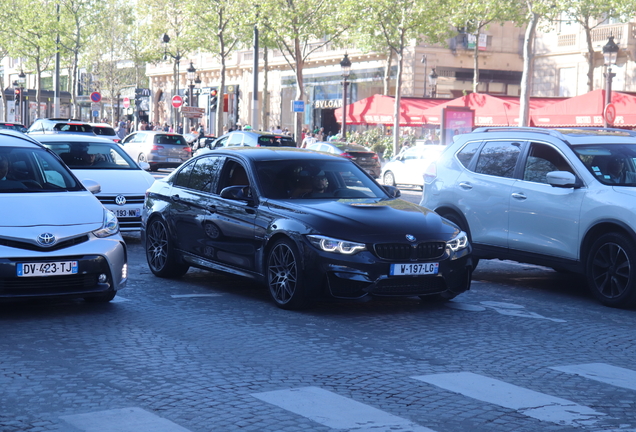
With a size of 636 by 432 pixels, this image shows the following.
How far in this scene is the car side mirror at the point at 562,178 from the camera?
31.2 ft

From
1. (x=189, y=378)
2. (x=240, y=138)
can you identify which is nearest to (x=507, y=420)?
(x=189, y=378)

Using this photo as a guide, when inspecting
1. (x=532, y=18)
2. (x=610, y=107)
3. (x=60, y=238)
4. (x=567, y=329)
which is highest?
(x=532, y=18)

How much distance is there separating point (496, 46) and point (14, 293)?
49.2 m

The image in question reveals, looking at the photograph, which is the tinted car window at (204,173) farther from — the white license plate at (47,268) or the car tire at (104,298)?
the white license plate at (47,268)

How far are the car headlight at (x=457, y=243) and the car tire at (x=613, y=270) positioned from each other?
148cm

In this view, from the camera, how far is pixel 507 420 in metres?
5.20

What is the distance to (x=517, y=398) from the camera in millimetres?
5680

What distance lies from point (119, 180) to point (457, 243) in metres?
6.70

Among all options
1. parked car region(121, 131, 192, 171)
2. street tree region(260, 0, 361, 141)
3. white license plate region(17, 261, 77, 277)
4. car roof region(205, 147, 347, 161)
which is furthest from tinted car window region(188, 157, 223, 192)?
street tree region(260, 0, 361, 141)

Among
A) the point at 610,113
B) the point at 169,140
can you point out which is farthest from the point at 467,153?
the point at 169,140

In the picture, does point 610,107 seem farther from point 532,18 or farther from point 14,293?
point 14,293

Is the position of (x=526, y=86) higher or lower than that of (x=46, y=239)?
higher

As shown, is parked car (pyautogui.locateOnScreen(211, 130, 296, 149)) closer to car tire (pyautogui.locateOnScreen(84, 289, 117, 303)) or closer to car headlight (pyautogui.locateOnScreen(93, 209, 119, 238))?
car tire (pyautogui.locateOnScreen(84, 289, 117, 303))

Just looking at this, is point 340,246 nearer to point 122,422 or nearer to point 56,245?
point 56,245
